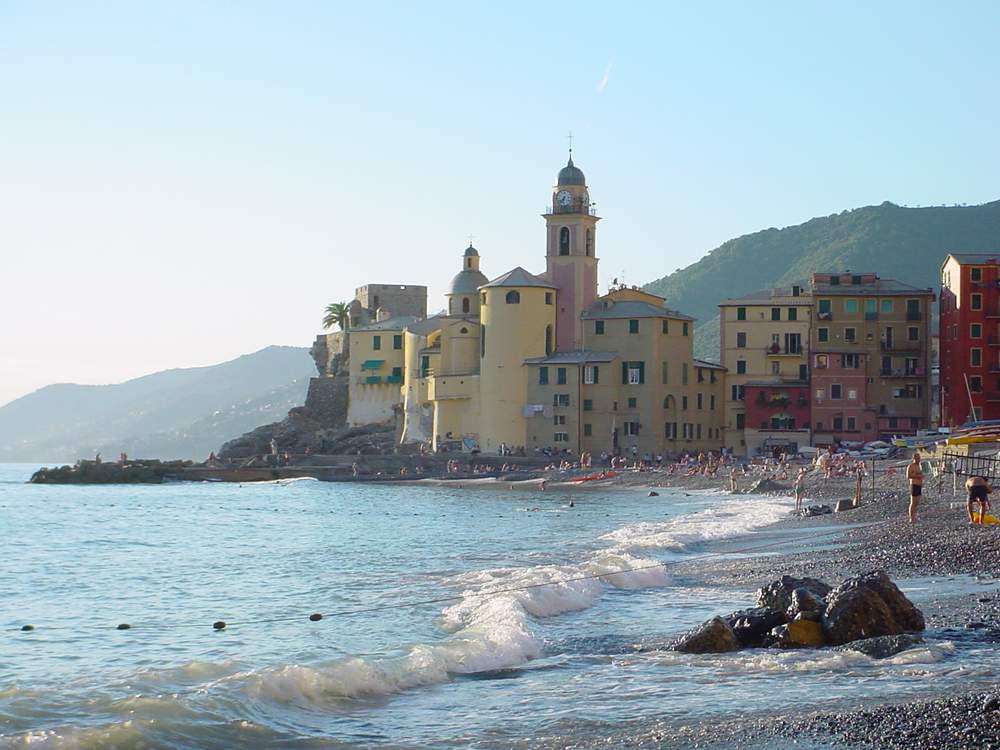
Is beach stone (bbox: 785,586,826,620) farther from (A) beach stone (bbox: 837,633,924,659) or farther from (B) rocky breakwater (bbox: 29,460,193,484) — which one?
(B) rocky breakwater (bbox: 29,460,193,484)

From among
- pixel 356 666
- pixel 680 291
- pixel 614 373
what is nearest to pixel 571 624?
pixel 356 666

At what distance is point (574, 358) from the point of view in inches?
3553

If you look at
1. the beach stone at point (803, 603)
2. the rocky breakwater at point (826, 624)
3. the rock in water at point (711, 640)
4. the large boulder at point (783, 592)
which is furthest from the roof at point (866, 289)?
the rock in water at point (711, 640)

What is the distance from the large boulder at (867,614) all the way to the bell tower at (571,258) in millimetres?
76316

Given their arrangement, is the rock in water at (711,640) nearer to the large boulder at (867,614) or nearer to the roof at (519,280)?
the large boulder at (867,614)

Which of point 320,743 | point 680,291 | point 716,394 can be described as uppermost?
point 680,291

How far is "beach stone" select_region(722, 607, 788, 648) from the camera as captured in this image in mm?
17297

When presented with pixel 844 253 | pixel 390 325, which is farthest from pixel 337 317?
pixel 844 253

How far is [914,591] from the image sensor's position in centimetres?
2048

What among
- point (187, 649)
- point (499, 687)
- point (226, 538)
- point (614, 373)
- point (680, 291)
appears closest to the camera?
point (499, 687)

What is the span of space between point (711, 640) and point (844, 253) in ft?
542

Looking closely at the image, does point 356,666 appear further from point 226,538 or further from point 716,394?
point 716,394

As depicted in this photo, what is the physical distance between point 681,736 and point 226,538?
3245 centimetres

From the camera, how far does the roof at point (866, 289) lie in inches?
3570
